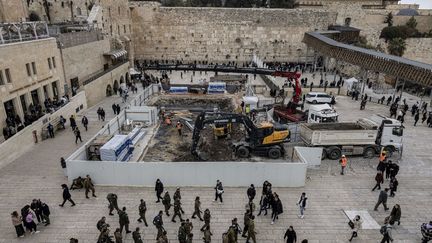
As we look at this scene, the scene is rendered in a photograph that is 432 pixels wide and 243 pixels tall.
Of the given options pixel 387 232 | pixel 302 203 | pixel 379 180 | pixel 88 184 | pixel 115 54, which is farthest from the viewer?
pixel 115 54

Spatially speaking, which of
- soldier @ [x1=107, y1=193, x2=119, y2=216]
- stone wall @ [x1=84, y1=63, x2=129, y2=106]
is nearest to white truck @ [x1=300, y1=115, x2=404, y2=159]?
soldier @ [x1=107, y1=193, x2=119, y2=216]

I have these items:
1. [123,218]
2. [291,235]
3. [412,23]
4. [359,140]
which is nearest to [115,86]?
[123,218]

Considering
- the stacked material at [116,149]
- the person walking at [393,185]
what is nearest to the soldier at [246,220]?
the person walking at [393,185]

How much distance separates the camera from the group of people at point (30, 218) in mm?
10562

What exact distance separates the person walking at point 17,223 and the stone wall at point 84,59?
55.0ft

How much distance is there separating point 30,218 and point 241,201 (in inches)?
302

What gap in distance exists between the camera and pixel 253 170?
44.7 feet

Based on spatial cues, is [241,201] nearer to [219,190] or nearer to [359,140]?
[219,190]

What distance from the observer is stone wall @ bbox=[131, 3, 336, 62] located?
44.4m

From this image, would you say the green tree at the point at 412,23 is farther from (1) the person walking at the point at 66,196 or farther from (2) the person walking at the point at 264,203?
(1) the person walking at the point at 66,196

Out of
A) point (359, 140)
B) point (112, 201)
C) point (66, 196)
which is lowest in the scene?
point (66, 196)

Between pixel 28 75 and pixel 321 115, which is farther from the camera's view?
pixel 28 75

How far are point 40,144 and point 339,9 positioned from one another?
44346 mm

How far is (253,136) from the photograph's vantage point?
16.7 metres
